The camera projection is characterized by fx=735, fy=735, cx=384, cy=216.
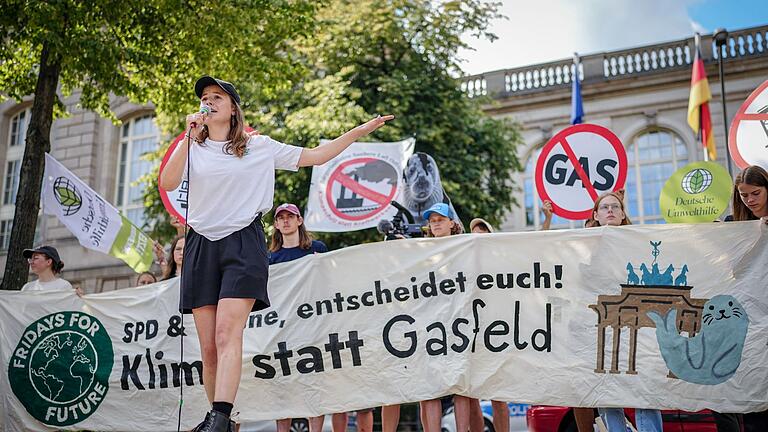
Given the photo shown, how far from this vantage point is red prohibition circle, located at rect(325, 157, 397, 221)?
31.3ft

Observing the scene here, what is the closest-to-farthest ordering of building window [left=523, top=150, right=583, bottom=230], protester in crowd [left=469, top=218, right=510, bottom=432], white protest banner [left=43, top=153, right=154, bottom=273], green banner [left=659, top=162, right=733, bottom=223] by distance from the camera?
protester in crowd [left=469, top=218, right=510, bottom=432]
green banner [left=659, top=162, right=733, bottom=223]
white protest banner [left=43, top=153, right=154, bottom=273]
building window [left=523, top=150, right=583, bottom=230]

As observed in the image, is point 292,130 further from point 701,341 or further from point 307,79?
point 701,341

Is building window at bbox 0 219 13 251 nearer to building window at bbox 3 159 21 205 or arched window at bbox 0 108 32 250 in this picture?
arched window at bbox 0 108 32 250

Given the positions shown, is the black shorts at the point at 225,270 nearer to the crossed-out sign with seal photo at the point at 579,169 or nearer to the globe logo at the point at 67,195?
the crossed-out sign with seal photo at the point at 579,169

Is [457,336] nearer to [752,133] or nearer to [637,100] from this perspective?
[752,133]

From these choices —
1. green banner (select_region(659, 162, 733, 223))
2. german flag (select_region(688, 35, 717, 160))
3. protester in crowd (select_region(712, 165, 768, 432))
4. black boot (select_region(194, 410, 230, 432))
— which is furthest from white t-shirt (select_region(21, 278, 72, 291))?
german flag (select_region(688, 35, 717, 160))

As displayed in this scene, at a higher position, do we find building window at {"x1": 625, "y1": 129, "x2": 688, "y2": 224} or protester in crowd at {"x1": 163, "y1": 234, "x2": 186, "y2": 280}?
building window at {"x1": 625, "y1": 129, "x2": 688, "y2": 224}

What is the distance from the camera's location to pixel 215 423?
136 inches

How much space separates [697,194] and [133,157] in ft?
73.2

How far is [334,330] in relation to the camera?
5941 mm

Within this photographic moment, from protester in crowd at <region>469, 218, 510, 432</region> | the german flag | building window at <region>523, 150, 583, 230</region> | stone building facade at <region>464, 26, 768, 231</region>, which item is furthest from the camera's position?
building window at <region>523, 150, 583, 230</region>

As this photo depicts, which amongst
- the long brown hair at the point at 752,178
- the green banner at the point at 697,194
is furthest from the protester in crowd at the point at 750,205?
the green banner at the point at 697,194

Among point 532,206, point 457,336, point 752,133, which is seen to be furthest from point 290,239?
point 532,206

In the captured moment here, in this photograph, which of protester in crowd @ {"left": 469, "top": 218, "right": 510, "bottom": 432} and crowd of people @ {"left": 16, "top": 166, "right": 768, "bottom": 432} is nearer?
crowd of people @ {"left": 16, "top": 166, "right": 768, "bottom": 432}
